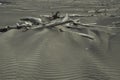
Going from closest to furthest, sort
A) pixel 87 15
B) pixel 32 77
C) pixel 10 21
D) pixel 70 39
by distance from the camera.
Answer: pixel 32 77
pixel 70 39
pixel 10 21
pixel 87 15

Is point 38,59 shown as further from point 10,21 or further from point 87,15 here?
point 87,15

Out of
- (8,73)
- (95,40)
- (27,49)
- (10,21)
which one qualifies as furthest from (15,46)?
(10,21)

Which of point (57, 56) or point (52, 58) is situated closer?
point (52, 58)

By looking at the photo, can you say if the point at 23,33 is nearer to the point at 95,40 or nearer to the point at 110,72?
the point at 95,40

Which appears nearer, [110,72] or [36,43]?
[110,72]

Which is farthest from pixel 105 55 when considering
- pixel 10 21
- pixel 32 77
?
pixel 10 21

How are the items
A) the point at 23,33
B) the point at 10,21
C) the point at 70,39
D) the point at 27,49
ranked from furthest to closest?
the point at 10,21 → the point at 23,33 → the point at 70,39 → the point at 27,49

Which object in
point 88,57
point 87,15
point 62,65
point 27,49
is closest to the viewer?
point 62,65
